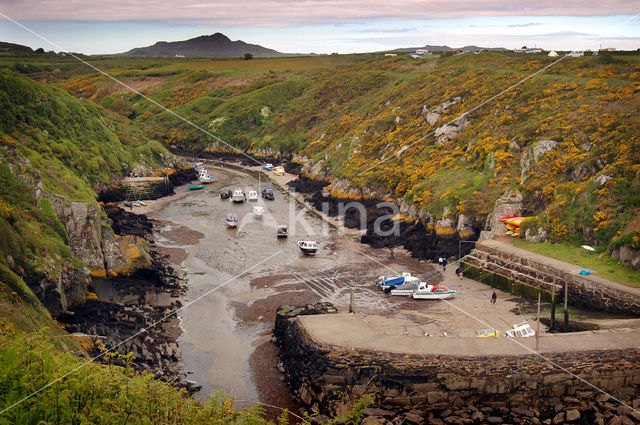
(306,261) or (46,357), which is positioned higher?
(46,357)

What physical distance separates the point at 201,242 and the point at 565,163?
128ft

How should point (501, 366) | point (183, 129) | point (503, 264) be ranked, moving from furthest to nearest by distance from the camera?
point (183, 129) → point (503, 264) → point (501, 366)

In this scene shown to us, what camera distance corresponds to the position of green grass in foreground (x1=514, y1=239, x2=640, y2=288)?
38062 millimetres

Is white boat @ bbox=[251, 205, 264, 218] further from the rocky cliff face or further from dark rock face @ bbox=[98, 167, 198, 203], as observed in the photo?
the rocky cliff face

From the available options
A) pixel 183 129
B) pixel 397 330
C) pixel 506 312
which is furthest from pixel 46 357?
pixel 183 129

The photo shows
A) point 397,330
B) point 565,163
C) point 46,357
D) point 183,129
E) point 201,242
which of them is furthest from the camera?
point 183,129

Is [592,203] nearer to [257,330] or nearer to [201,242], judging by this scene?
[257,330]

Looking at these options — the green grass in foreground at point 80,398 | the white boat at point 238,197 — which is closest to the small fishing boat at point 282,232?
the white boat at point 238,197

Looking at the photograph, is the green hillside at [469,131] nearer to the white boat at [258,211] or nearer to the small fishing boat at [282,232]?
the white boat at [258,211]

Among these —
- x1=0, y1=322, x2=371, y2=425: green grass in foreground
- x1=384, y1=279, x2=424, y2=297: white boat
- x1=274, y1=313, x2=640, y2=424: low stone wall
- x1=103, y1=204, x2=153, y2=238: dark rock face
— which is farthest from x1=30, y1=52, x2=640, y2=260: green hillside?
x1=0, y1=322, x2=371, y2=425: green grass in foreground

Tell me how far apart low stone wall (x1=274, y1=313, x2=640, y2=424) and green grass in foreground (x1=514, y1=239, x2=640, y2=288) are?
9.23 metres

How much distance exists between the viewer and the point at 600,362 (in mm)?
29922

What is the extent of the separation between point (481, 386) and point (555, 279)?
1309 cm

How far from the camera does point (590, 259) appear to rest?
41844mm
